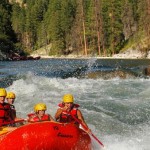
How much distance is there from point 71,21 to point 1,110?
78219mm

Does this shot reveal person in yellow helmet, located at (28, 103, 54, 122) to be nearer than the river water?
Yes

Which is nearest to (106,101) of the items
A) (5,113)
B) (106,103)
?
Result: (106,103)

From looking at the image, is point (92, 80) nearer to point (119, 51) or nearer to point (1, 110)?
point (1, 110)

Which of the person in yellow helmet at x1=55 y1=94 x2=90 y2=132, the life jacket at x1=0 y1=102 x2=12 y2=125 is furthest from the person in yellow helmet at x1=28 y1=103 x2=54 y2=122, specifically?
the life jacket at x1=0 y1=102 x2=12 y2=125

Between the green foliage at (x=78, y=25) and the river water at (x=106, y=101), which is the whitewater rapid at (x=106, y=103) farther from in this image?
the green foliage at (x=78, y=25)

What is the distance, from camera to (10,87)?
22953 mm

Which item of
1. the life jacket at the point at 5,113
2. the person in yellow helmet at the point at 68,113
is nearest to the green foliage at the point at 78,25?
the person in yellow helmet at the point at 68,113

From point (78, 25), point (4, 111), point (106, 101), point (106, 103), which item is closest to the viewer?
point (4, 111)

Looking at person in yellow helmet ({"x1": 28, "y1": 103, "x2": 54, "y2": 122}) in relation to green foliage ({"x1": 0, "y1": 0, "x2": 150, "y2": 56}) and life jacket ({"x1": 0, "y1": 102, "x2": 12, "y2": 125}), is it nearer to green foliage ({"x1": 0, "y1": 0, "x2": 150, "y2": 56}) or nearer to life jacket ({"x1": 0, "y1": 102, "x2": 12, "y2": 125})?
life jacket ({"x1": 0, "y1": 102, "x2": 12, "y2": 125})

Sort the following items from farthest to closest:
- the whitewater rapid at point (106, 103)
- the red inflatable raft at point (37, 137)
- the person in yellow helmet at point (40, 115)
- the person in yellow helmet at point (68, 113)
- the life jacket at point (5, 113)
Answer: the whitewater rapid at point (106, 103) < the person in yellow helmet at point (68, 113) < the life jacket at point (5, 113) < the person in yellow helmet at point (40, 115) < the red inflatable raft at point (37, 137)

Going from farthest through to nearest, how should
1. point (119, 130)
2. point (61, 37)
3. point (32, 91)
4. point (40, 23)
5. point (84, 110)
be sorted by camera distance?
point (40, 23) → point (61, 37) → point (32, 91) → point (84, 110) → point (119, 130)

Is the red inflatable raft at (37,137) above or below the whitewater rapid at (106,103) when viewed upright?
above

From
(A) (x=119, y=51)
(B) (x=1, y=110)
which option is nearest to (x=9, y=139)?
(B) (x=1, y=110)

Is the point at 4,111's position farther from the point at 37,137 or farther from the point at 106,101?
the point at 106,101
